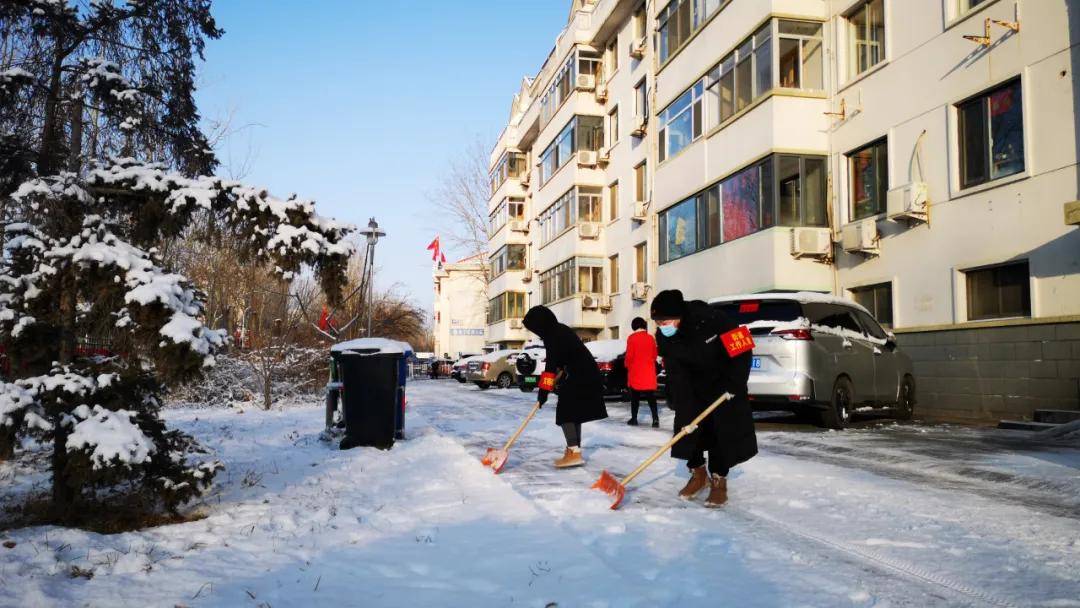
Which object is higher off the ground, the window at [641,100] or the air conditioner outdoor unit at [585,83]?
the air conditioner outdoor unit at [585,83]

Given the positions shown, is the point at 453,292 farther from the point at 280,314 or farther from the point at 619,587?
the point at 619,587

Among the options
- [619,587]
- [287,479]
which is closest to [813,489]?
[619,587]

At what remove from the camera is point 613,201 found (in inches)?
1252

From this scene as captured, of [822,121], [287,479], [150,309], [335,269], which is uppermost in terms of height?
[822,121]

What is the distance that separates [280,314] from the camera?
57.7ft

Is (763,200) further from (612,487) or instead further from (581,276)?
(581,276)

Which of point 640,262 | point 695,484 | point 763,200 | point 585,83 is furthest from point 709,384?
A: point 585,83

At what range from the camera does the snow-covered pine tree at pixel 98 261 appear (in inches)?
186

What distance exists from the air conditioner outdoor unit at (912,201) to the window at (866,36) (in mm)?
3315

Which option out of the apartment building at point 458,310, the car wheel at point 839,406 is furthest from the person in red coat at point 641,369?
the apartment building at point 458,310

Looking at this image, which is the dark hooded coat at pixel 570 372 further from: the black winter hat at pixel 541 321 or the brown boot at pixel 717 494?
the brown boot at pixel 717 494

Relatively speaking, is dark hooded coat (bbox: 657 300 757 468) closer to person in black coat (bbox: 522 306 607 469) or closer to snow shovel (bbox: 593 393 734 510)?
snow shovel (bbox: 593 393 734 510)

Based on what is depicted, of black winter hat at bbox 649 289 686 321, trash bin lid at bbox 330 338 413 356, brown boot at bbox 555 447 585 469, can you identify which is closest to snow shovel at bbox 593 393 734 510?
black winter hat at bbox 649 289 686 321

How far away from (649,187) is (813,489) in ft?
69.5
